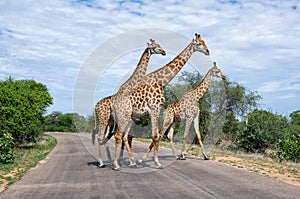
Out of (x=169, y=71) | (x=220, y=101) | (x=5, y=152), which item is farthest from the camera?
(x=220, y=101)

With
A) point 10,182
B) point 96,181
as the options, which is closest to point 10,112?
point 10,182

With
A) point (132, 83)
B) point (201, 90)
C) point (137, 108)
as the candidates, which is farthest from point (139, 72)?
point (201, 90)

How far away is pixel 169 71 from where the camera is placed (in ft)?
39.8

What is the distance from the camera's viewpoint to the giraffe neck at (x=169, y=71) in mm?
12031

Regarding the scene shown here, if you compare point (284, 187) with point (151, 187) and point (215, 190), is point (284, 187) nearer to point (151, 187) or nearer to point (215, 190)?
point (215, 190)

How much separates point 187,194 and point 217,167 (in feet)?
15.4

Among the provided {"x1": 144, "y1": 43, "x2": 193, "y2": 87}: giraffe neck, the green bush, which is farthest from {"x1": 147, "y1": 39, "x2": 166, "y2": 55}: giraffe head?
the green bush

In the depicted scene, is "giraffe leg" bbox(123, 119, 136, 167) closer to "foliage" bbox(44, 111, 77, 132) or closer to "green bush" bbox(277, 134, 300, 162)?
"green bush" bbox(277, 134, 300, 162)

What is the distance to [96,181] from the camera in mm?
9102

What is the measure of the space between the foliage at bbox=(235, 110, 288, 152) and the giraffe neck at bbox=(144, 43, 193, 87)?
30.9ft

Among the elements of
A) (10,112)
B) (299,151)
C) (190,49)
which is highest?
(190,49)

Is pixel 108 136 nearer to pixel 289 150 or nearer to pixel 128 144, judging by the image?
pixel 128 144

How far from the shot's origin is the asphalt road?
24.3 ft

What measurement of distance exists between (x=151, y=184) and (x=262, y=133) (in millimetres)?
12903
